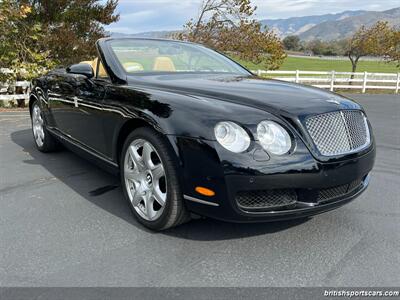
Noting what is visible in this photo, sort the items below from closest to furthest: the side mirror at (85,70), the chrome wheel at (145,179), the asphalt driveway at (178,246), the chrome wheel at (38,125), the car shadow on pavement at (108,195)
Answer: the asphalt driveway at (178,246) < the chrome wheel at (145,179) < the car shadow on pavement at (108,195) < the side mirror at (85,70) < the chrome wheel at (38,125)

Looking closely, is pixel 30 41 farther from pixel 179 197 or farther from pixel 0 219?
pixel 179 197

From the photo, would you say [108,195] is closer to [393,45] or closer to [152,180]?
[152,180]

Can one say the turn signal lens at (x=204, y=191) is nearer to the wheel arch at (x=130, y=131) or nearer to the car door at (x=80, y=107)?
the wheel arch at (x=130, y=131)

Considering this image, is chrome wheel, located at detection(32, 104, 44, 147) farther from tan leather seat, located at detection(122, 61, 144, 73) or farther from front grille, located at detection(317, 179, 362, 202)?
front grille, located at detection(317, 179, 362, 202)

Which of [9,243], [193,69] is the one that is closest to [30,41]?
[193,69]

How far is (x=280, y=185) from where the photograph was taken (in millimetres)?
2506

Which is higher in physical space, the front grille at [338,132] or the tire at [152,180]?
the front grille at [338,132]

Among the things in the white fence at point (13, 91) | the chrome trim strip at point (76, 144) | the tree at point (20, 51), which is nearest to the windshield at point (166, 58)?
the chrome trim strip at point (76, 144)

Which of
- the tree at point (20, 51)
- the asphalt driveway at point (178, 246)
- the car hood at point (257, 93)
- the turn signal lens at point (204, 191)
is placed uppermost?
the tree at point (20, 51)

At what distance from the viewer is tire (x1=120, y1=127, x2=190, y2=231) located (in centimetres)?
273

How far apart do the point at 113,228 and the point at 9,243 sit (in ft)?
2.46

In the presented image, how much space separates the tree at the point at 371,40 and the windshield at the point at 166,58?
2650cm

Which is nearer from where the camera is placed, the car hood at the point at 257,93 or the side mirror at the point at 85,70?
the car hood at the point at 257,93

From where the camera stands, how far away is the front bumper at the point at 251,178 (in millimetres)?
2459
